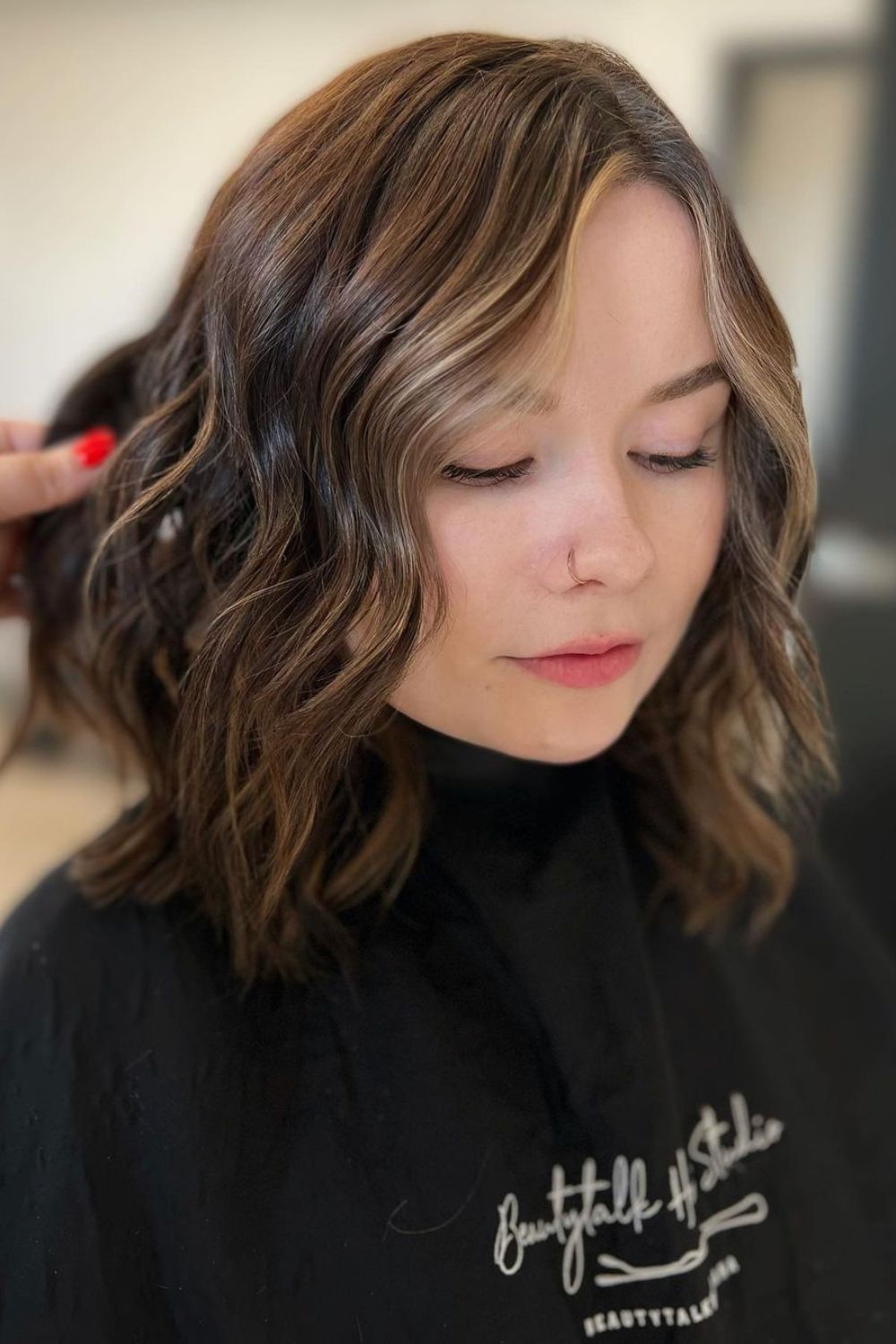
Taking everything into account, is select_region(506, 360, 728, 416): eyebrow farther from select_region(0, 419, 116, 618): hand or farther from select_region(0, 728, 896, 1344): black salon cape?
select_region(0, 419, 116, 618): hand

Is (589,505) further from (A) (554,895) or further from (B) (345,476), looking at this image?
(A) (554,895)

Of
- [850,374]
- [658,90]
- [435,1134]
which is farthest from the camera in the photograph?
[850,374]

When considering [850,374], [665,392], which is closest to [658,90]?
[850,374]

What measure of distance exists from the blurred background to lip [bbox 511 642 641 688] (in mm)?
595

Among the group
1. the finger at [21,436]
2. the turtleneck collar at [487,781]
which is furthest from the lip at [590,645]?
the finger at [21,436]

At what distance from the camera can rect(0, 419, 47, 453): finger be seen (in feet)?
2.95

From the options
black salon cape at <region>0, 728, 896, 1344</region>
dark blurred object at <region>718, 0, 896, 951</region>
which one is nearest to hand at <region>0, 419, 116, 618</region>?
black salon cape at <region>0, 728, 896, 1344</region>

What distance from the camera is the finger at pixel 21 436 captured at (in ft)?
2.95

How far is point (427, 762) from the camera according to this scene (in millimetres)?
783

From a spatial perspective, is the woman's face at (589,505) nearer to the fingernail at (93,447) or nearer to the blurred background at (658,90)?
the fingernail at (93,447)

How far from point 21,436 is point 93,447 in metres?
0.08

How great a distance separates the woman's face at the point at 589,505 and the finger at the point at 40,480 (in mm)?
307

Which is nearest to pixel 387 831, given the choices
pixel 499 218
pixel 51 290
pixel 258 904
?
pixel 258 904

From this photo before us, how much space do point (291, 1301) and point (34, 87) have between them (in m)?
1.08
